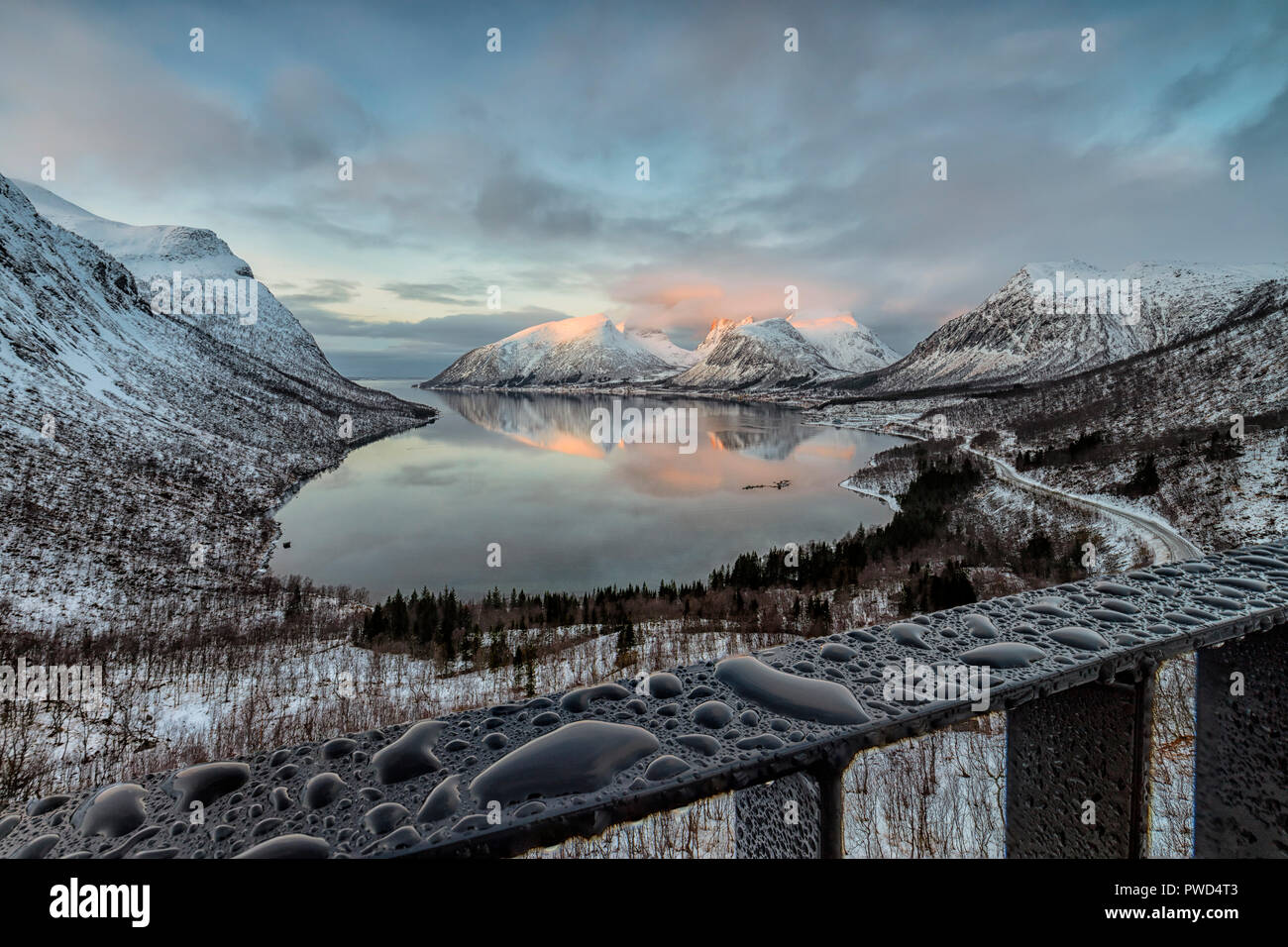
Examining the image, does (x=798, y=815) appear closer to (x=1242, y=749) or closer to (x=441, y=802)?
(x=441, y=802)

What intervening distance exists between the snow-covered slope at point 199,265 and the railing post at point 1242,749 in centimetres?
12966

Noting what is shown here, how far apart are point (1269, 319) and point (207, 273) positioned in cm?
19012

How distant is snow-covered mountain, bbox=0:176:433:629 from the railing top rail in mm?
23872

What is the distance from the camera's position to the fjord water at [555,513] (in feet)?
98.0

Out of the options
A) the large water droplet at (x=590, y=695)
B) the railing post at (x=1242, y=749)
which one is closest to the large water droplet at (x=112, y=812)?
the large water droplet at (x=590, y=695)

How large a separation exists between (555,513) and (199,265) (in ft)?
502

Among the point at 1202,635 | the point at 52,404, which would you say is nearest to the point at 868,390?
the point at 52,404

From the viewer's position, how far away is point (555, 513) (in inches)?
1644

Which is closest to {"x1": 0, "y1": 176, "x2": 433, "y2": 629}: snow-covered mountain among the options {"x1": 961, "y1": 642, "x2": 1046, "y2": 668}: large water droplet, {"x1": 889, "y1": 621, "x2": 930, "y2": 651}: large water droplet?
{"x1": 889, "y1": 621, "x2": 930, "y2": 651}: large water droplet

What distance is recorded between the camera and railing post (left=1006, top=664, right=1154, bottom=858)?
218 cm

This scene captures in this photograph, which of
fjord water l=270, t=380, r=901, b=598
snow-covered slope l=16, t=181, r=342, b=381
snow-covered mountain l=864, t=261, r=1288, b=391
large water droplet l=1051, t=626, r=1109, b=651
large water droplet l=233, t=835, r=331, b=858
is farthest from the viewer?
snow-covered mountain l=864, t=261, r=1288, b=391

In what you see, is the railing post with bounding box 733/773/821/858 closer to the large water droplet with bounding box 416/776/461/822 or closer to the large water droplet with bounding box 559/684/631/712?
the large water droplet with bounding box 559/684/631/712

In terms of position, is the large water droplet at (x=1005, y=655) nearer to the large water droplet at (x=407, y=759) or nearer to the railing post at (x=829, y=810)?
the railing post at (x=829, y=810)
